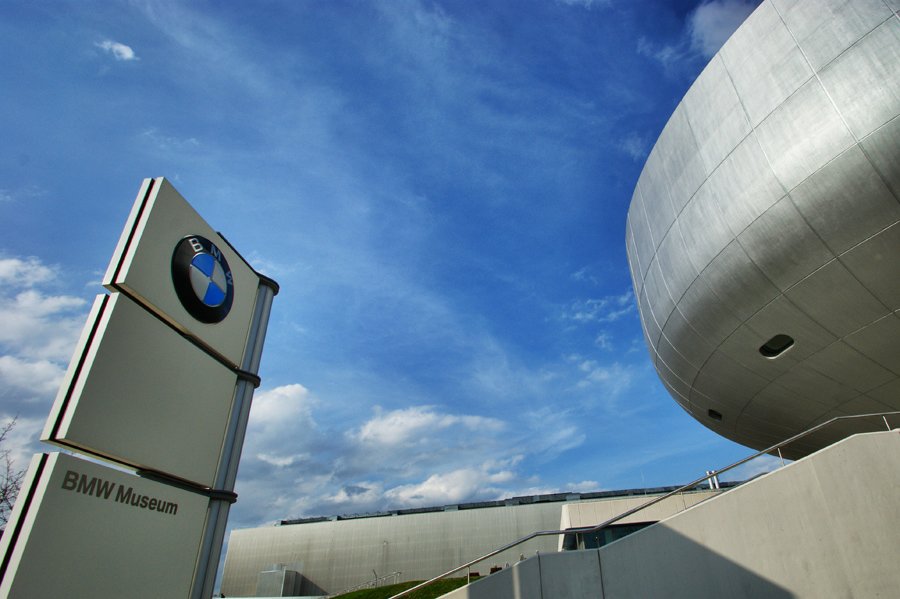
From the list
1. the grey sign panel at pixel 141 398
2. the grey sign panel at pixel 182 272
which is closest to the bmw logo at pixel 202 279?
the grey sign panel at pixel 182 272

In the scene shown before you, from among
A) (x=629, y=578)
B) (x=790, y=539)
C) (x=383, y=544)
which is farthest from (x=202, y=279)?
(x=383, y=544)

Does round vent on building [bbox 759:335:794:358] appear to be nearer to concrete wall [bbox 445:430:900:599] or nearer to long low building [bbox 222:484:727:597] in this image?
concrete wall [bbox 445:430:900:599]

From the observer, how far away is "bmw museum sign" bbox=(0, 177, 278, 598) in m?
5.64

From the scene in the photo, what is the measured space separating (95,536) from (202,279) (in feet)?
12.8

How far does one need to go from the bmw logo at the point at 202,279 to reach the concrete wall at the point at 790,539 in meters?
8.98

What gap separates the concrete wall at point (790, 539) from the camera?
8430 millimetres

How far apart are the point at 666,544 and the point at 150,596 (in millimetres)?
9014

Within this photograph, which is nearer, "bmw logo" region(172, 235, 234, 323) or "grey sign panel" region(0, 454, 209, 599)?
"grey sign panel" region(0, 454, 209, 599)

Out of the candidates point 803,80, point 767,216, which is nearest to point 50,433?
point 767,216

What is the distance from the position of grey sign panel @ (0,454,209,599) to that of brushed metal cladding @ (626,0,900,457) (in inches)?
506

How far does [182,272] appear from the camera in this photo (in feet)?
26.0

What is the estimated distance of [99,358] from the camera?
6.39 m

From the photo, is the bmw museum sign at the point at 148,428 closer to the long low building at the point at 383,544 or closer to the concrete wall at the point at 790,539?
the concrete wall at the point at 790,539

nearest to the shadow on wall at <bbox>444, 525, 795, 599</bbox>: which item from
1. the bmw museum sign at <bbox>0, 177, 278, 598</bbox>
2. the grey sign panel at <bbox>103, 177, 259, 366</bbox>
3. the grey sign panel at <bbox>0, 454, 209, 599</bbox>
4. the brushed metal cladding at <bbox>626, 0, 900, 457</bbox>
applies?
the brushed metal cladding at <bbox>626, 0, 900, 457</bbox>
